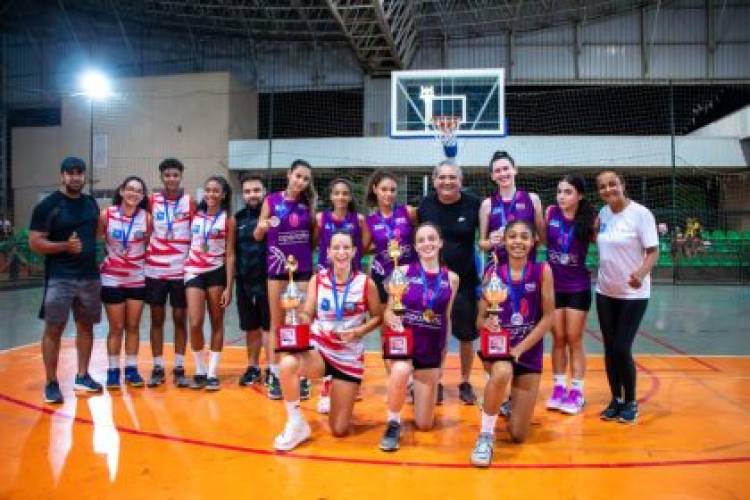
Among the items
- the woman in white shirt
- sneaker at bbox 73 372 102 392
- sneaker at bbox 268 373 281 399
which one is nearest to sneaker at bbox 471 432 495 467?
the woman in white shirt

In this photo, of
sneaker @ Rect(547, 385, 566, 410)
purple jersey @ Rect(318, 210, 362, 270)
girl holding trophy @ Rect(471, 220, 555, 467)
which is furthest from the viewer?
purple jersey @ Rect(318, 210, 362, 270)

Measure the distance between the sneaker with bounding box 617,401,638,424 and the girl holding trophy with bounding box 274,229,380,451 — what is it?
1931 millimetres

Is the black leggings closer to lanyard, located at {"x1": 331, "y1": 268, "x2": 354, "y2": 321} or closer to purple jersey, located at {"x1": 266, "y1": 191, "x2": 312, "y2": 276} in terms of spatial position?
lanyard, located at {"x1": 331, "y1": 268, "x2": 354, "y2": 321}

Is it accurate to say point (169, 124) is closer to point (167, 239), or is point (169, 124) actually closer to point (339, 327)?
point (167, 239)

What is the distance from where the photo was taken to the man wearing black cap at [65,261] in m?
4.59

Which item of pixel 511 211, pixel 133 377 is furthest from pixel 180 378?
pixel 511 211

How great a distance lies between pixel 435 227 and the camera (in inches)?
155

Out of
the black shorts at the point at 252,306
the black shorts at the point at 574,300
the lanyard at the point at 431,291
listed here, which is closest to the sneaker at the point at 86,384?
the black shorts at the point at 252,306

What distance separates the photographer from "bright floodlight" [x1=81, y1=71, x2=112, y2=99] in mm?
19258

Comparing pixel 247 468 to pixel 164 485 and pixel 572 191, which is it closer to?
pixel 164 485

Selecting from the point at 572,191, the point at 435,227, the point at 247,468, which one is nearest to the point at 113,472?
the point at 247,468

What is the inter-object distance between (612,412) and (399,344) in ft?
5.94

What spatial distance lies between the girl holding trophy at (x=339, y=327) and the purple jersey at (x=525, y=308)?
0.86m

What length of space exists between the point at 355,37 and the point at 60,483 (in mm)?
18157
